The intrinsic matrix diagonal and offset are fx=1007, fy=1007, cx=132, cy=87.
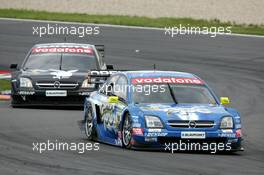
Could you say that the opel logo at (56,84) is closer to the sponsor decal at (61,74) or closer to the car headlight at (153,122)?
the sponsor decal at (61,74)

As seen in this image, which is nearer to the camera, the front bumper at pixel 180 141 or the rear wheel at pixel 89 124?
the front bumper at pixel 180 141

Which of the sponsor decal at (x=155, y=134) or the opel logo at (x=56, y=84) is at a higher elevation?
the sponsor decal at (x=155, y=134)

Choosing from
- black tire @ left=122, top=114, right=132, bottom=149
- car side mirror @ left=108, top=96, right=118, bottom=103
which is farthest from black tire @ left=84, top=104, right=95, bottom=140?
black tire @ left=122, top=114, right=132, bottom=149

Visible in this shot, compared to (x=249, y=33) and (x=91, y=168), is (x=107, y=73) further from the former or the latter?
(x=249, y=33)

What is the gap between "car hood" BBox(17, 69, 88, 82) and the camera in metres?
21.2

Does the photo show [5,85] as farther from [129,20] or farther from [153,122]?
[129,20]

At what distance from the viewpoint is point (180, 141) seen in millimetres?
14031

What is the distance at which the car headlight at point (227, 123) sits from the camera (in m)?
14.1

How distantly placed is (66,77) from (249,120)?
4.22 m

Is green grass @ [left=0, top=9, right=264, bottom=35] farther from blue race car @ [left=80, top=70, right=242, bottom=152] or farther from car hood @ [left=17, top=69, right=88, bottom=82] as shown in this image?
blue race car @ [left=80, top=70, right=242, bottom=152]

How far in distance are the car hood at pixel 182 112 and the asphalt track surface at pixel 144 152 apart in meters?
0.58

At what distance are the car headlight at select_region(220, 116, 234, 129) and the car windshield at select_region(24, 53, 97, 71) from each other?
26.1 ft

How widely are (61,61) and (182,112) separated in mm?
8295

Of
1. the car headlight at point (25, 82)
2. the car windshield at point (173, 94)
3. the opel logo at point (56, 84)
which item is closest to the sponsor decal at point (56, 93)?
the opel logo at point (56, 84)
